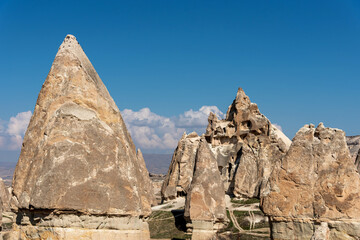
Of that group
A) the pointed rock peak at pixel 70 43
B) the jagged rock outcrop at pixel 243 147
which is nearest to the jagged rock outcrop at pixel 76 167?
the pointed rock peak at pixel 70 43

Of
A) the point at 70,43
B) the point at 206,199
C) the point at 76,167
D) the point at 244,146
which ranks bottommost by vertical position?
the point at 206,199

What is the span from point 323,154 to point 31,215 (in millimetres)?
6864

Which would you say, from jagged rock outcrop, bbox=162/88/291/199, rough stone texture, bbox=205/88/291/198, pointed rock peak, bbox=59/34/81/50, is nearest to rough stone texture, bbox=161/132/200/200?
jagged rock outcrop, bbox=162/88/291/199

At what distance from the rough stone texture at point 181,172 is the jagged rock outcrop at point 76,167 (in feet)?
109

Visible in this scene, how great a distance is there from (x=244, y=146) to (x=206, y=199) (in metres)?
22.1

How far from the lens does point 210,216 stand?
26.2 metres

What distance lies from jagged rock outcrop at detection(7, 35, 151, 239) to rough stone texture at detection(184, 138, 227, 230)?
54.9 ft

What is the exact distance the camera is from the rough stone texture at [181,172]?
43.3m

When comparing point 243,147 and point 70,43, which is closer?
point 70,43

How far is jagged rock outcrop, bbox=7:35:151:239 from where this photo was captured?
8641 mm

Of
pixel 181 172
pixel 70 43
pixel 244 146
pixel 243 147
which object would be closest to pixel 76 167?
pixel 70 43

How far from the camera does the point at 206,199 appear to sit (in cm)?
2645

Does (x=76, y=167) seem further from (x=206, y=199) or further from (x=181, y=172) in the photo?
(x=181, y=172)

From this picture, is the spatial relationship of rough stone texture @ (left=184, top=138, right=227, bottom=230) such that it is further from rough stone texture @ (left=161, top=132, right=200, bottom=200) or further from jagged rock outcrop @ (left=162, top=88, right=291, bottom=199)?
rough stone texture @ (left=161, top=132, right=200, bottom=200)
